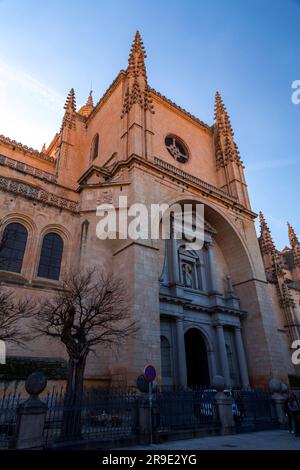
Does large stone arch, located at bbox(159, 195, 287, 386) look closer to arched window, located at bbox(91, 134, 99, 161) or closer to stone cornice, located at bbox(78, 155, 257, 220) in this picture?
stone cornice, located at bbox(78, 155, 257, 220)

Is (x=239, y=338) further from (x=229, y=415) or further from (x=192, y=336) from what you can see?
(x=229, y=415)

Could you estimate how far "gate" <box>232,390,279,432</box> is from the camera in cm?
1158

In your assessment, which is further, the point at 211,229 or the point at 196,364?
the point at 211,229

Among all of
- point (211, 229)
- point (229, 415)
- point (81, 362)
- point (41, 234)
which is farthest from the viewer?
point (211, 229)

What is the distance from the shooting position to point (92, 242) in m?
15.9

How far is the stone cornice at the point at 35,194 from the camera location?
1513 centimetres

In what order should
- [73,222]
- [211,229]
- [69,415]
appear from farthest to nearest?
[211,229] → [73,222] → [69,415]

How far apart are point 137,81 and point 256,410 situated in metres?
20.8

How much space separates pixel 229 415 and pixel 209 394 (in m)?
0.88

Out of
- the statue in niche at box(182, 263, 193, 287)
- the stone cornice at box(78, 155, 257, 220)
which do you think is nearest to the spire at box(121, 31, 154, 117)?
the stone cornice at box(78, 155, 257, 220)

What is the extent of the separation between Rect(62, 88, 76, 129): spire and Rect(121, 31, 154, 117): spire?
600 centimetres
